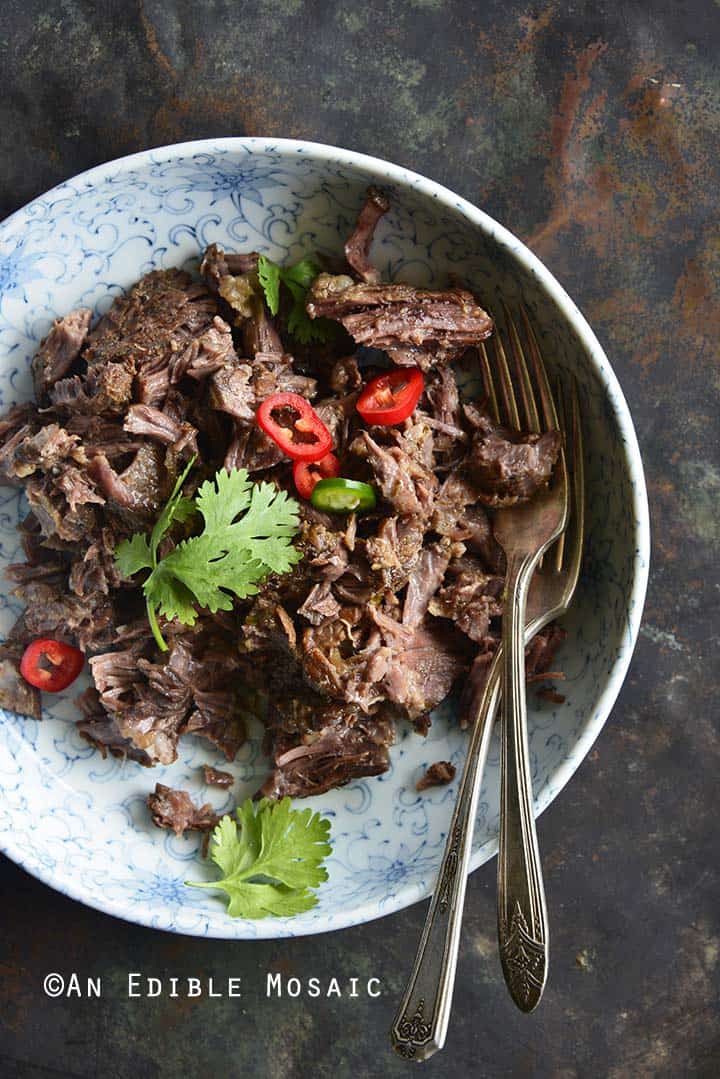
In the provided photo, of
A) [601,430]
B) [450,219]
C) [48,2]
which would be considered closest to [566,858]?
[601,430]

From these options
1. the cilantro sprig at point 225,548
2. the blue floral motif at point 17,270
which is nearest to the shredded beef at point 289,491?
the cilantro sprig at point 225,548

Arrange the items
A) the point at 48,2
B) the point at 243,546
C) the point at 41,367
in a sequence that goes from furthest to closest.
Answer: the point at 48,2
the point at 41,367
the point at 243,546

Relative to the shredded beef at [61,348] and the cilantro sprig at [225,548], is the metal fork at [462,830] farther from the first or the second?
the shredded beef at [61,348]

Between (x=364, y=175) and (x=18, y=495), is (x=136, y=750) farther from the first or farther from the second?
(x=364, y=175)

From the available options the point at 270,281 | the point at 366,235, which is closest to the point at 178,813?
the point at 270,281

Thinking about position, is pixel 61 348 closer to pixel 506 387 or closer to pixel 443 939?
pixel 506 387

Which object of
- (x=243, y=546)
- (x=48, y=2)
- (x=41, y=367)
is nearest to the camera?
(x=243, y=546)
